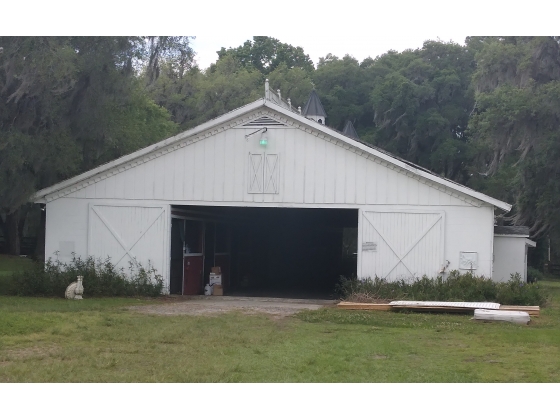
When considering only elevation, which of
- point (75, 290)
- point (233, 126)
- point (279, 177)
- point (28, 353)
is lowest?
point (28, 353)

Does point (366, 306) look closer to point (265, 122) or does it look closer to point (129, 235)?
point (265, 122)

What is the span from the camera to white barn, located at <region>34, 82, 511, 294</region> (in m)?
19.2

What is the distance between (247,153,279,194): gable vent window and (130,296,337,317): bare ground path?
9.45 feet

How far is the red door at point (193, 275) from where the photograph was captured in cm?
2219

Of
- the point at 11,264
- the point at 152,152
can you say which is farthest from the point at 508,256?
the point at 11,264

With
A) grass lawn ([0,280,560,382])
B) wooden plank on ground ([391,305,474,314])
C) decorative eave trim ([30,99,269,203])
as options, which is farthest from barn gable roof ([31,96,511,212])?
grass lawn ([0,280,560,382])

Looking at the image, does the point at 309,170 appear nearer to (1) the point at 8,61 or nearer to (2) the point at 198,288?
(2) the point at 198,288

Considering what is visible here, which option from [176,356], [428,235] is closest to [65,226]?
[428,235]

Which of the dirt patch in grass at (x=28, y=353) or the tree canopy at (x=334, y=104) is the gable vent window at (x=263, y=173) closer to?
the tree canopy at (x=334, y=104)

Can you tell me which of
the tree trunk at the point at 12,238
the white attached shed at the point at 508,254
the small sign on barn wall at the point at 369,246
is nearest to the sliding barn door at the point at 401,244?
the small sign on barn wall at the point at 369,246

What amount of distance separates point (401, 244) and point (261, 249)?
40.2ft

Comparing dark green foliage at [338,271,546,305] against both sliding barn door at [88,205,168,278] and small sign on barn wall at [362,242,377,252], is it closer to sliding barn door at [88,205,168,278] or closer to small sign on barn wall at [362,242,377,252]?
small sign on barn wall at [362,242,377,252]

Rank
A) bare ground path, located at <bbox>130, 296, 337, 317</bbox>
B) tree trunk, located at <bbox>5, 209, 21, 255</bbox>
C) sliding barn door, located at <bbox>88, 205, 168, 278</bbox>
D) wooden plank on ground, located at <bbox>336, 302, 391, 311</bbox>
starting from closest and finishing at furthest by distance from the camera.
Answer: bare ground path, located at <bbox>130, 296, 337, 317</bbox> → wooden plank on ground, located at <bbox>336, 302, 391, 311</bbox> → sliding barn door, located at <bbox>88, 205, 168, 278</bbox> → tree trunk, located at <bbox>5, 209, 21, 255</bbox>

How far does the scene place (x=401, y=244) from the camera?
63.9 ft
